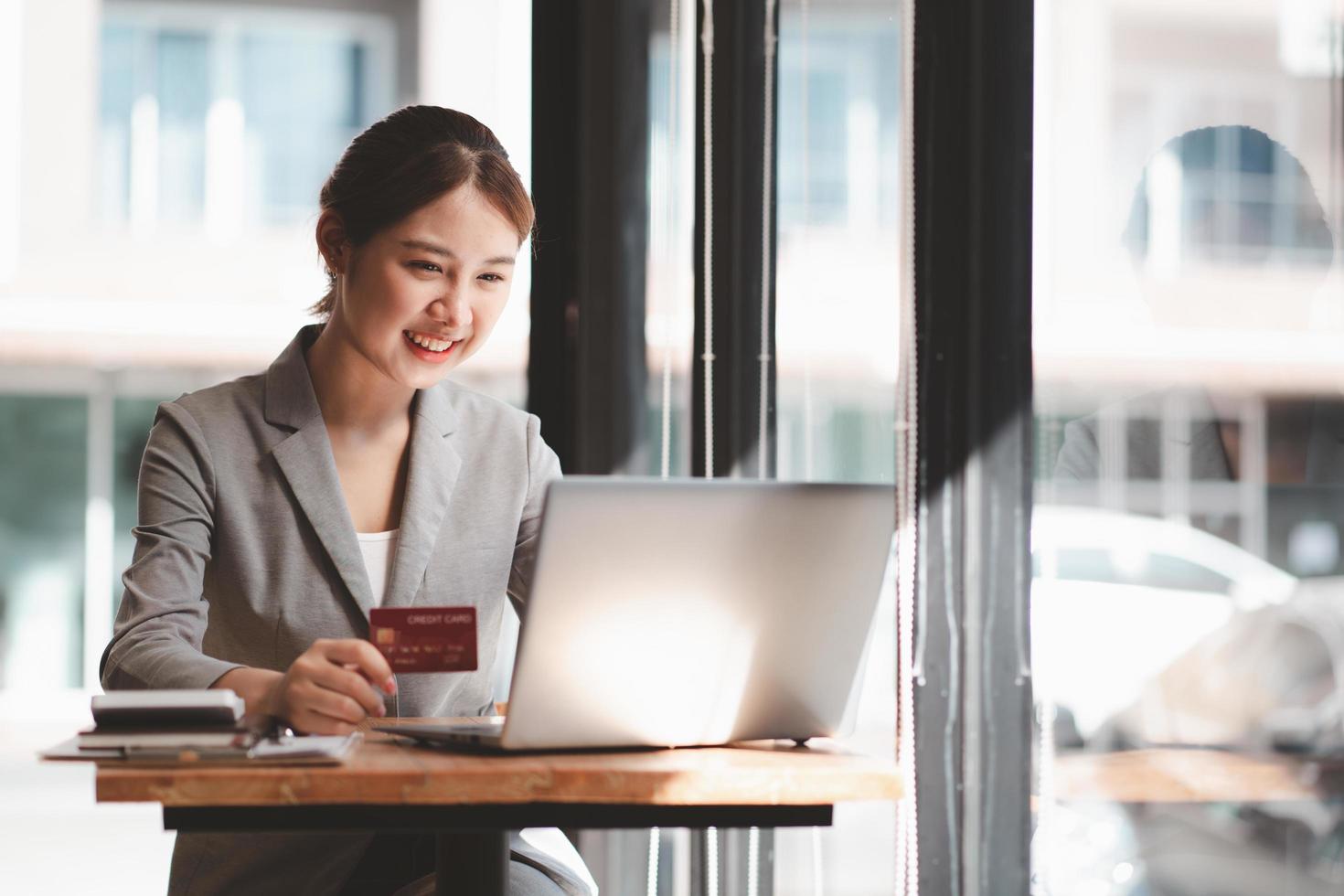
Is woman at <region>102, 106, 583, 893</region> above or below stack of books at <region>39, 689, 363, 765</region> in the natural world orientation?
above

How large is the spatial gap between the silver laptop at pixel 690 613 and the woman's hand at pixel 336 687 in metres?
0.04

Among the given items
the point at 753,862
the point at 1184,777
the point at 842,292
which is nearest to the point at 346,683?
the point at 1184,777

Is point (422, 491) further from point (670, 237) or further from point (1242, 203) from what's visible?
point (670, 237)

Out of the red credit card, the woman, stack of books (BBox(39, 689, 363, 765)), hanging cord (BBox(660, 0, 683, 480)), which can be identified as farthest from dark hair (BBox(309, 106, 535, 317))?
hanging cord (BBox(660, 0, 683, 480))

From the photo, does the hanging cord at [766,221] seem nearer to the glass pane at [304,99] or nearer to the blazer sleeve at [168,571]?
the blazer sleeve at [168,571]

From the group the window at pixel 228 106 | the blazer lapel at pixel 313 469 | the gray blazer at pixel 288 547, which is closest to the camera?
the gray blazer at pixel 288 547

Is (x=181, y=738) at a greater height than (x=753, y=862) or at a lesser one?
greater

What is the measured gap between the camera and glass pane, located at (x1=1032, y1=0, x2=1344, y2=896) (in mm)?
884

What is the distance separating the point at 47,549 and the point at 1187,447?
315 inches

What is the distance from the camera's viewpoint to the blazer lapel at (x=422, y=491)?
1682 mm

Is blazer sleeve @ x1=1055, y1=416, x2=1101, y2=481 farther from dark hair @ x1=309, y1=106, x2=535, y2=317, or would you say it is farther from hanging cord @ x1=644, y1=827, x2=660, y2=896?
hanging cord @ x1=644, y1=827, x2=660, y2=896

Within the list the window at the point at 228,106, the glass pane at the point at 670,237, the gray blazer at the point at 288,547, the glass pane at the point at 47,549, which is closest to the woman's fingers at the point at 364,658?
the gray blazer at the point at 288,547

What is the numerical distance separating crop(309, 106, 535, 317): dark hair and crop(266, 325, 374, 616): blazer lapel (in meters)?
0.19

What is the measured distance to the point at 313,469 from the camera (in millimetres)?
1689
